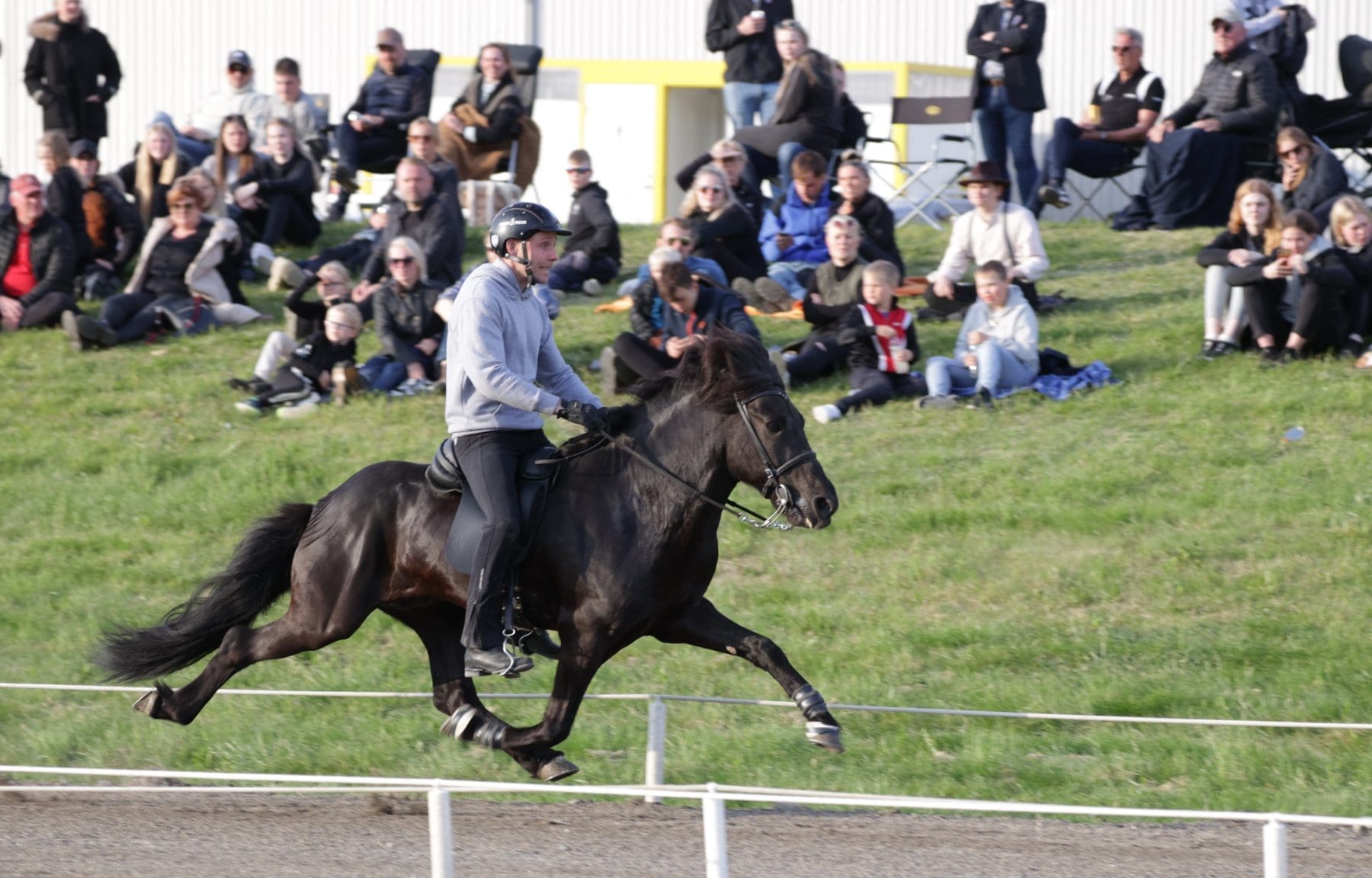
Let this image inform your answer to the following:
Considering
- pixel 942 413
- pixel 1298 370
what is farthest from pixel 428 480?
pixel 1298 370

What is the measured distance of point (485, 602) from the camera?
21.6 feet

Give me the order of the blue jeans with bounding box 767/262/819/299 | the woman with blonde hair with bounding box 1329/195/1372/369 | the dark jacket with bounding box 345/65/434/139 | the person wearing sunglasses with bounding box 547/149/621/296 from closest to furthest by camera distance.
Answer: the woman with blonde hair with bounding box 1329/195/1372/369
the blue jeans with bounding box 767/262/819/299
the person wearing sunglasses with bounding box 547/149/621/296
the dark jacket with bounding box 345/65/434/139

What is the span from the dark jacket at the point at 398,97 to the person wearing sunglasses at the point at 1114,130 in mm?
6060

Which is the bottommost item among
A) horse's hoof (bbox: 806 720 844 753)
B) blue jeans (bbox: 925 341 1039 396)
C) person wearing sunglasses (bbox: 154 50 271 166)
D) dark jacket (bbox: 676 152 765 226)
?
horse's hoof (bbox: 806 720 844 753)

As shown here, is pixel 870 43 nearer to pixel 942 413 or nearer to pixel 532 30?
pixel 532 30

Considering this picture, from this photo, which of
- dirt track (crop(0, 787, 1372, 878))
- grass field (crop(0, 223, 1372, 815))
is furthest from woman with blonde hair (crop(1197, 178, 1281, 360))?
dirt track (crop(0, 787, 1372, 878))

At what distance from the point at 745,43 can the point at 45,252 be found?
6513 mm

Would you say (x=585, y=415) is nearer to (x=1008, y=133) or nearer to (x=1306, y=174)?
(x=1306, y=174)

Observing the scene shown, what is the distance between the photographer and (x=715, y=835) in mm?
5086

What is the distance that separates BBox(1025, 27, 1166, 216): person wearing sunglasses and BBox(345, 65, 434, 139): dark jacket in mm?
6060

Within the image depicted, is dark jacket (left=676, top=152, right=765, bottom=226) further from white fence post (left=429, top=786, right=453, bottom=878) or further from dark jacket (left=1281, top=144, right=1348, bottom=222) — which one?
white fence post (left=429, top=786, right=453, bottom=878)

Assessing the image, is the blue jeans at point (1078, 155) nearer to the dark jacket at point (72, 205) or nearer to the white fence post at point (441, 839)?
the dark jacket at point (72, 205)

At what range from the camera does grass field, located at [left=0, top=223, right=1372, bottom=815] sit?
320 inches

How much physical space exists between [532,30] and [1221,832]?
54.5 feet
